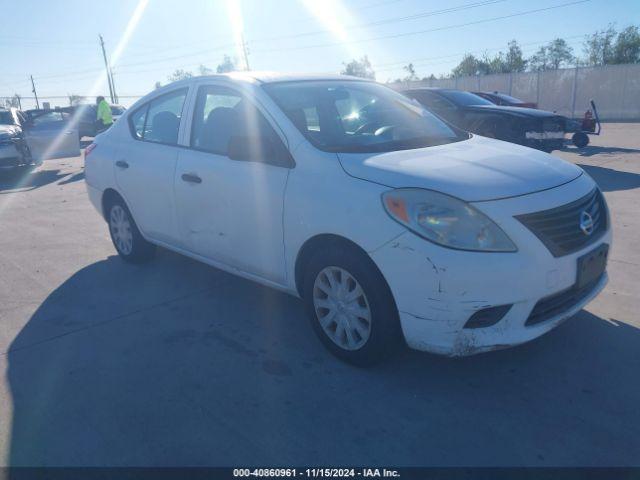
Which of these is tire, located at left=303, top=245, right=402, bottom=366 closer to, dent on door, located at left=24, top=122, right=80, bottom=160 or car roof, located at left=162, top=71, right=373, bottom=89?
car roof, located at left=162, top=71, right=373, bottom=89

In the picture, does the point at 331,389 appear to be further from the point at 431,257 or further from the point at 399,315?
the point at 431,257

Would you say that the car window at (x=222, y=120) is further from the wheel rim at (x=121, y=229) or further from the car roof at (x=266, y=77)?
the wheel rim at (x=121, y=229)

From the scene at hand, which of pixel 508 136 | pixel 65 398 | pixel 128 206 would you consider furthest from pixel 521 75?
pixel 65 398

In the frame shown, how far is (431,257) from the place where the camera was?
8.78 feet

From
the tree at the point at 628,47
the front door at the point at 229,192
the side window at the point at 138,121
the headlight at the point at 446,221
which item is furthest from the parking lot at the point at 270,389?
the tree at the point at 628,47

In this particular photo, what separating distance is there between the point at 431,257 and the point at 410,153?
3.13 ft

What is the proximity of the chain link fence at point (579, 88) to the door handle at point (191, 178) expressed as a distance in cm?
2588

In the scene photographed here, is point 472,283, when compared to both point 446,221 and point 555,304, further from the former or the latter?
point 555,304

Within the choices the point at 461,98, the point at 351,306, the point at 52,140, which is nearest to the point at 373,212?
the point at 351,306

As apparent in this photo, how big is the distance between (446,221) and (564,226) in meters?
0.71

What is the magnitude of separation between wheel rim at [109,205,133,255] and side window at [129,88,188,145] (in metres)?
0.82

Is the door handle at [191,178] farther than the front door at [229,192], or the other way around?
the door handle at [191,178]

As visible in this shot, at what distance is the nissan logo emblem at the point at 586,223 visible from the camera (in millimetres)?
3037

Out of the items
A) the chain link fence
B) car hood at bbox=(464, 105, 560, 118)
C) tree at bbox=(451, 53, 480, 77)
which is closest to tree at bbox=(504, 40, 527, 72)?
→ tree at bbox=(451, 53, 480, 77)
